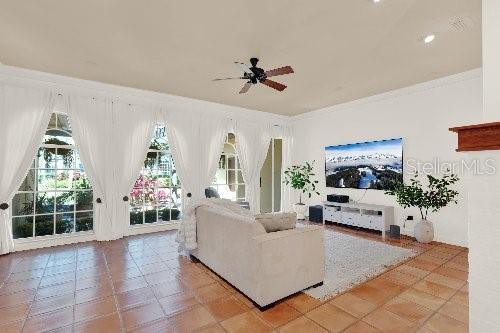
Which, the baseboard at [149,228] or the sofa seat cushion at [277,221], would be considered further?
the baseboard at [149,228]

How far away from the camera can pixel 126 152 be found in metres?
5.14

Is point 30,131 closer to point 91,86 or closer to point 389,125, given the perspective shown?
point 91,86

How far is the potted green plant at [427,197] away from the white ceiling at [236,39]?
75.9 inches

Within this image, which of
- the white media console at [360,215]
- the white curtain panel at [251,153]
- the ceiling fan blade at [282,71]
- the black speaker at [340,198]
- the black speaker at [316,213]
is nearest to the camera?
the ceiling fan blade at [282,71]

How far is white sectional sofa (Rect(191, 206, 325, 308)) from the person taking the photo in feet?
8.05

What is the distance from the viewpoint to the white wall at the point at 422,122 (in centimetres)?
445

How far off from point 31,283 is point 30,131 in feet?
8.51

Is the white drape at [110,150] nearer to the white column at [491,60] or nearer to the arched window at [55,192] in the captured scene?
the arched window at [55,192]

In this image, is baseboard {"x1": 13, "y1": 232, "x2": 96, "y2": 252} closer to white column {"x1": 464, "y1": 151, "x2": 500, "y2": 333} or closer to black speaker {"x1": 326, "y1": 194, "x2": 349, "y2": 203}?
black speaker {"x1": 326, "y1": 194, "x2": 349, "y2": 203}

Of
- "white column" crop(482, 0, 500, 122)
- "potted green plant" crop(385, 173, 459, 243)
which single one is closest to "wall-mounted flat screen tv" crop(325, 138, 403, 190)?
"potted green plant" crop(385, 173, 459, 243)

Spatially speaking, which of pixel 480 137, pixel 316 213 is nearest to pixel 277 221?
pixel 480 137

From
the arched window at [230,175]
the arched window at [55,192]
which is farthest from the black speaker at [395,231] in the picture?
the arched window at [55,192]

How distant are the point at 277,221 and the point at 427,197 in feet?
11.0

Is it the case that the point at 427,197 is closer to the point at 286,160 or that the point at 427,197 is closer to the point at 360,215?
the point at 360,215
